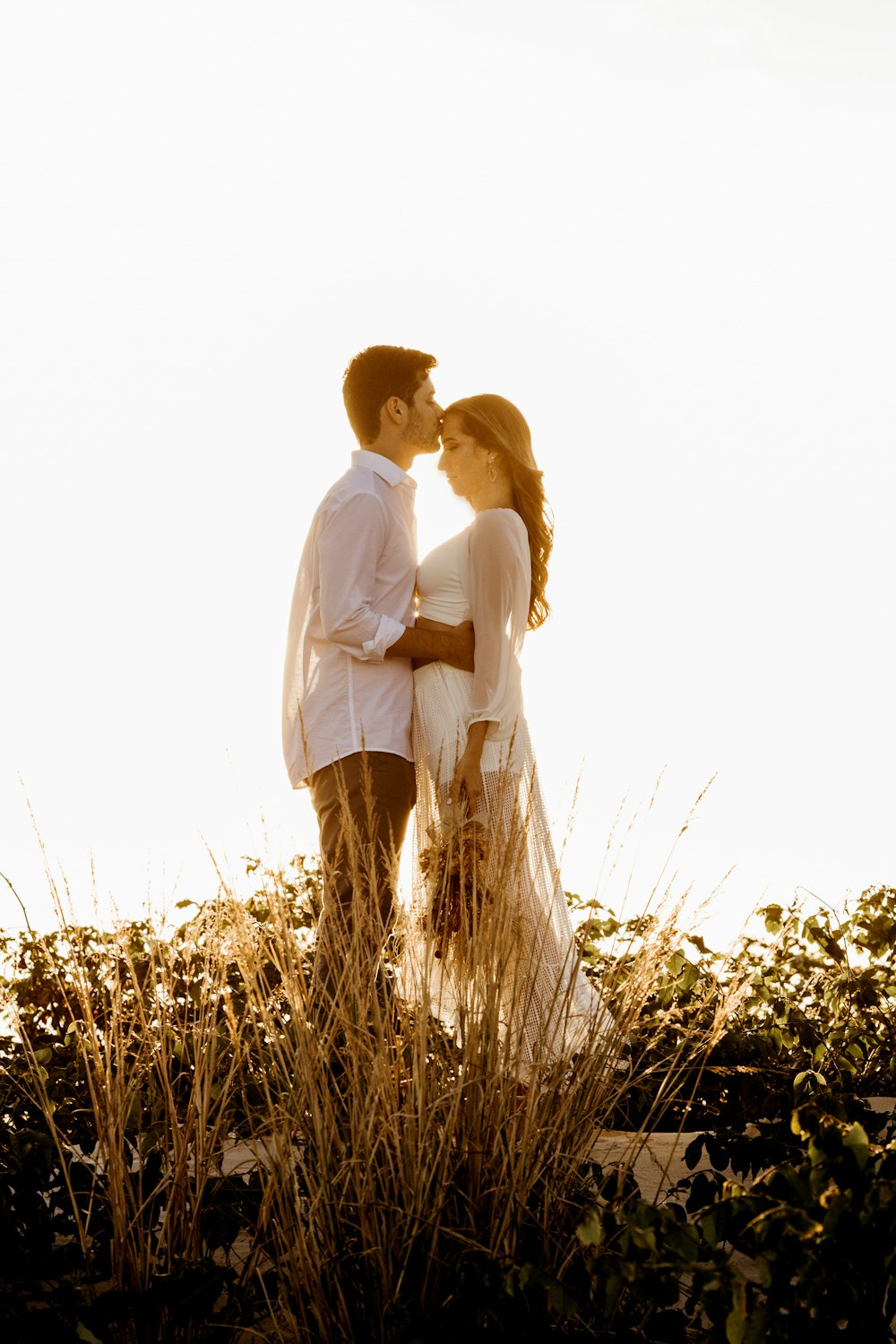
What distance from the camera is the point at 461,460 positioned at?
399 cm

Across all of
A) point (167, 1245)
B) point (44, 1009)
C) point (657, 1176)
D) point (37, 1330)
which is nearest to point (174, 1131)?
point (167, 1245)

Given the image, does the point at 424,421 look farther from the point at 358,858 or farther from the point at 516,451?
the point at 358,858

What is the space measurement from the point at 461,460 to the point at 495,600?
1.74 ft

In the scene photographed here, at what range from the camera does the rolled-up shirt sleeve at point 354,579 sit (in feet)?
12.0

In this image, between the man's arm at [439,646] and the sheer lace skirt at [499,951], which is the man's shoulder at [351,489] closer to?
the man's arm at [439,646]

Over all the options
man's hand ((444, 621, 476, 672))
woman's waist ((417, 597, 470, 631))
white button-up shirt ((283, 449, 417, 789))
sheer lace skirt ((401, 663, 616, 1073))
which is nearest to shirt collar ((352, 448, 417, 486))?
white button-up shirt ((283, 449, 417, 789))

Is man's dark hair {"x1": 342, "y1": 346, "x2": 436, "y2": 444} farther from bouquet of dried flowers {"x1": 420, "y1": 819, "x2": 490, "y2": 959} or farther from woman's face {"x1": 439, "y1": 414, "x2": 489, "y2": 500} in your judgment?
Answer: bouquet of dried flowers {"x1": 420, "y1": 819, "x2": 490, "y2": 959}

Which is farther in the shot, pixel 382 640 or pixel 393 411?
pixel 393 411

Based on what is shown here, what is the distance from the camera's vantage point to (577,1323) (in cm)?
225

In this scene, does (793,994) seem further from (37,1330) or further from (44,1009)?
(37,1330)

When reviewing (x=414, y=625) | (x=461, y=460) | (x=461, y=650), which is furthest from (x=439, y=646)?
(x=461, y=460)

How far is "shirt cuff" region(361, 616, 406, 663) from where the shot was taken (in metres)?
3.65

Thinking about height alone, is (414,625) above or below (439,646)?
above

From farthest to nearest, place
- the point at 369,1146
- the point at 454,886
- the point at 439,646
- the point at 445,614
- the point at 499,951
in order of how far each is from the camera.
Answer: the point at 445,614 → the point at 439,646 → the point at 454,886 → the point at 499,951 → the point at 369,1146
